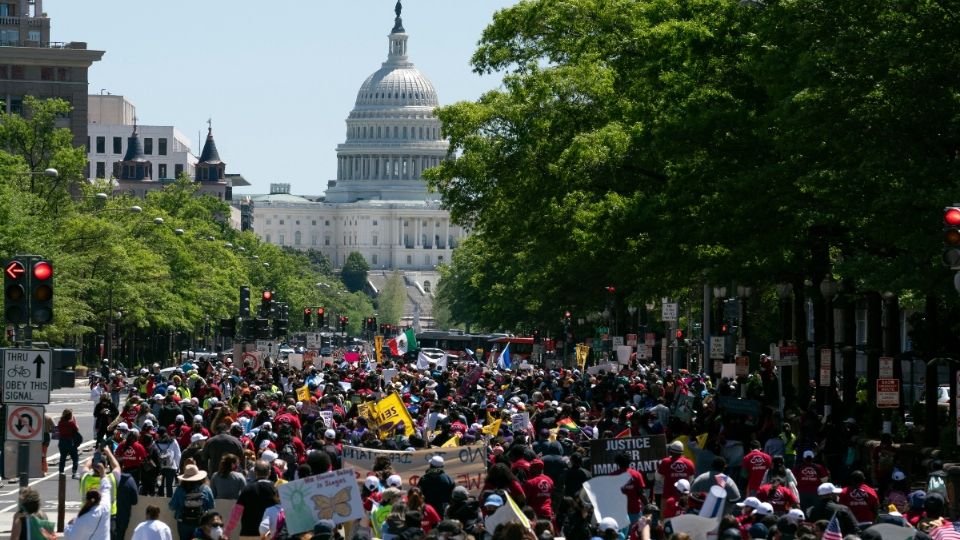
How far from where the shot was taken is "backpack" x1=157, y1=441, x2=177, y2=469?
95.6 ft

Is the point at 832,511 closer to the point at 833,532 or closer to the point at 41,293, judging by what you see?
the point at 833,532

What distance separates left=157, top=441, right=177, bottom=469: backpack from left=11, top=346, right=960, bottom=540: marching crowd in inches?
1.2

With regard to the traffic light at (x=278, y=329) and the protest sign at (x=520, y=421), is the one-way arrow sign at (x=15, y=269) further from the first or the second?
the traffic light at (x=278, y=329)

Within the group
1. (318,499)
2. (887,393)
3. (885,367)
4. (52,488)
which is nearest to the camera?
(318,499)

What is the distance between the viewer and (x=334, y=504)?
20516mm

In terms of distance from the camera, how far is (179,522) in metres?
23.3

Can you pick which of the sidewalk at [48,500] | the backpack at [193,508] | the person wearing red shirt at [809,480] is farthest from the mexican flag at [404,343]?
the backpack at [193,508]

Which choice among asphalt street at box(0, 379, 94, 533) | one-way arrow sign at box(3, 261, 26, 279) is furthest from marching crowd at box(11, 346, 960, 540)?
one-way arrow sign at box(3, 261, 26, 279)

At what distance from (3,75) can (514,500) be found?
123831 millimetres

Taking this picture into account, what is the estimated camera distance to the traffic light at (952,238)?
21531mm

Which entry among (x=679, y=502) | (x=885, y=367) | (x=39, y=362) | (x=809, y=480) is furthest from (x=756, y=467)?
(x=885, y=367)

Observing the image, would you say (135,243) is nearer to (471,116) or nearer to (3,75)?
(471,116)

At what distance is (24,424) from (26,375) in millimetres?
641

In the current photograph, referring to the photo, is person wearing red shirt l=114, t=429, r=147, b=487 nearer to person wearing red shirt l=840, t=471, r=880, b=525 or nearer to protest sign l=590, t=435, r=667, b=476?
→ protest sign l=590, t=435, r=667, b=476
